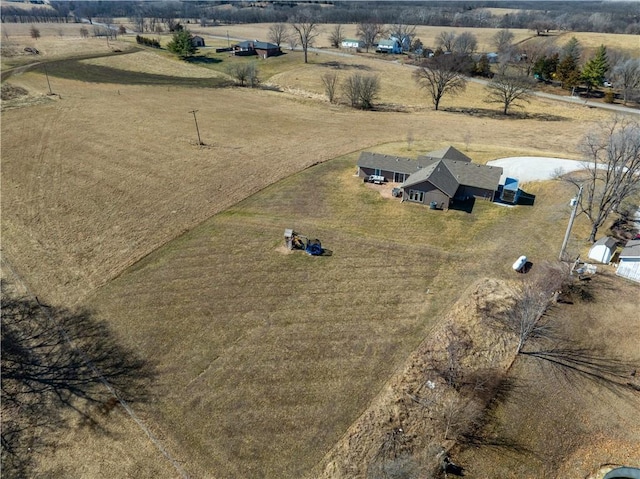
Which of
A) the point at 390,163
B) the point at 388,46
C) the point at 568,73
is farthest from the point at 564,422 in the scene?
the point at 388,46

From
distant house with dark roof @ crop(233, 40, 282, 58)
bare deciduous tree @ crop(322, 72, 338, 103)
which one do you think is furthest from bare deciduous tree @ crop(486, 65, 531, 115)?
distant house with dark roof @ crop(233, 40, 282, 58)

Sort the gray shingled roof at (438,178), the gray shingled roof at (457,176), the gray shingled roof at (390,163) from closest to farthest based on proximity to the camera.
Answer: the gray shingled roof at (438,178) → the gray shingled roof at (457,176) → the gray shingled roof at (390,163)

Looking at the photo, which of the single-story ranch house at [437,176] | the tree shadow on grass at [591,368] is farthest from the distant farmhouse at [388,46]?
the tree shadow on grass at [591,368]

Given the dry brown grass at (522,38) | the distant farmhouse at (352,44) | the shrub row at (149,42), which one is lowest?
the shrub row at (149,42)

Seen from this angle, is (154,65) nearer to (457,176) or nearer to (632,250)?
(457,176)

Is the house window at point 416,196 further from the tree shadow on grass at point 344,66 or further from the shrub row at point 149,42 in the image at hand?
the shrub row at point 149,42
